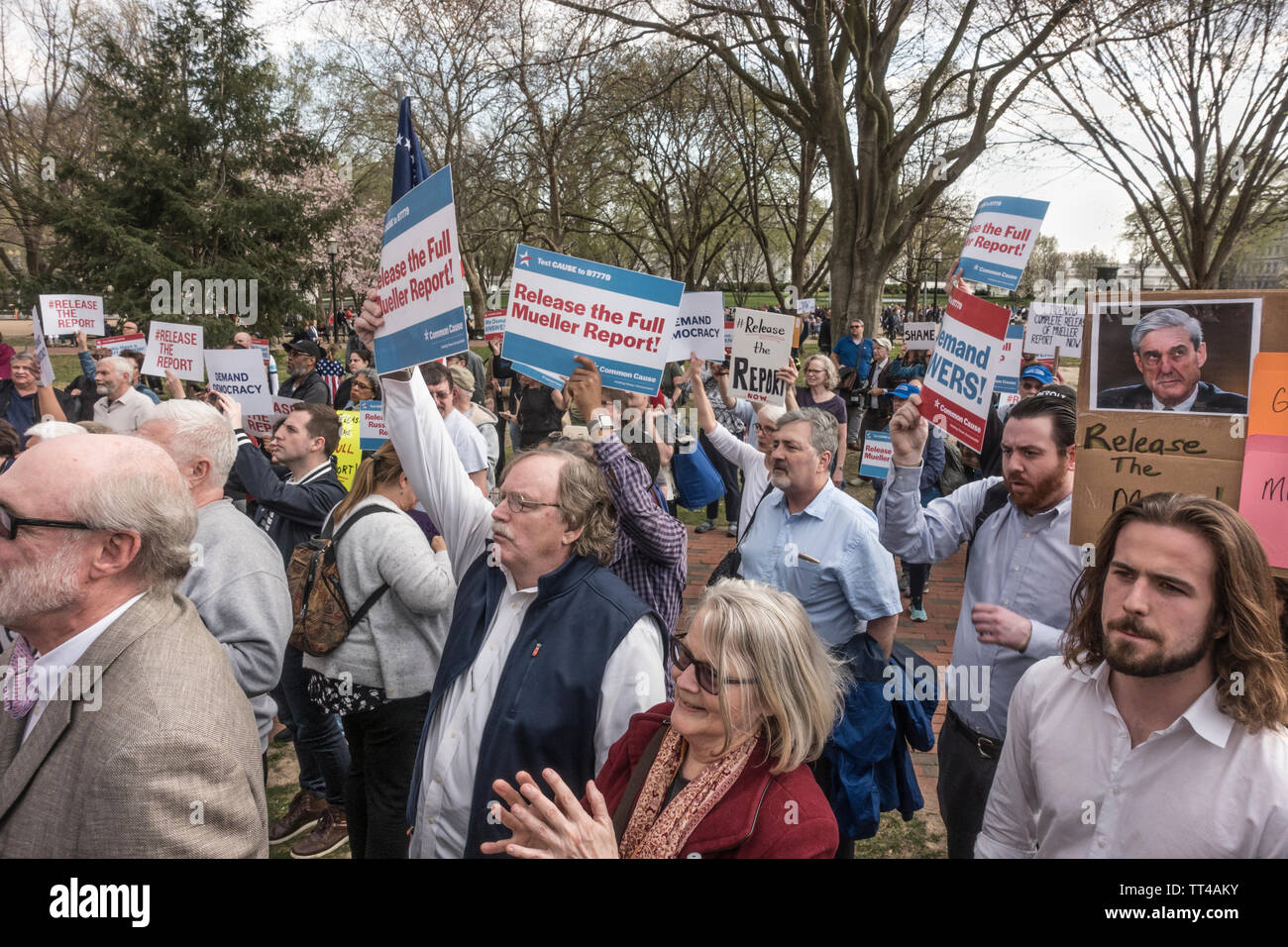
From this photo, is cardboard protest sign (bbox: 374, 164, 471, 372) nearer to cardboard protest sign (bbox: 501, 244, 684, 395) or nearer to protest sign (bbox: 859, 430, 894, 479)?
cardboard protest sign (bbox: 501, 244, 684, 395)

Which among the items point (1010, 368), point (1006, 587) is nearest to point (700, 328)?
point (1010, 368)

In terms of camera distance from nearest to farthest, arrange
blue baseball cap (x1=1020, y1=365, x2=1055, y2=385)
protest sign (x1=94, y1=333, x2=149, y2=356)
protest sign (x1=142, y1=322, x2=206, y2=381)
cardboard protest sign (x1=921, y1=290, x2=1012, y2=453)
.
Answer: cardboard protest sign (x1=921, y1=290, x2=1012, y2=453) → blue baseball cap (x1=1020, y1=365, x2=1055, y2=385) → protest sign (x1=142, y1=322, x2=206, y2=381) → protest sign (x1=94, y1=333, x2=149, y2=356)

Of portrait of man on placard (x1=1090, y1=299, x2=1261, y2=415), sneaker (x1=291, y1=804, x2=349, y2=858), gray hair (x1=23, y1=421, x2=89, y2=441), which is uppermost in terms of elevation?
portrait of man on placard (x1=1090, y1=299, x2=1261, y2=415)

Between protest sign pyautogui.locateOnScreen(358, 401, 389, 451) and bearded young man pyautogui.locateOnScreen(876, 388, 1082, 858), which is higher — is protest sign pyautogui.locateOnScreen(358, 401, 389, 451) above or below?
above

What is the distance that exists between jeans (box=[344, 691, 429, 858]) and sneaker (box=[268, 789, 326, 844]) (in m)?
1.02

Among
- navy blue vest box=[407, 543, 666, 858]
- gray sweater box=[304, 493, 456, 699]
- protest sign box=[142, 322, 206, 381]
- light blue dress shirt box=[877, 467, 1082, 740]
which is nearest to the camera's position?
navy blue vest box=[407, 543, 666, 858]

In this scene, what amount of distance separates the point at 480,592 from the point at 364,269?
42.5 meters

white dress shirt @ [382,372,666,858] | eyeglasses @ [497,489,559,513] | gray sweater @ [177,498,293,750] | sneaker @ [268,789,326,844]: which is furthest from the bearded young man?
sneaker @ [268,789,326,844]

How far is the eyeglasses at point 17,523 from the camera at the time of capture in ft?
6.29

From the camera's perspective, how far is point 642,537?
2.91 m

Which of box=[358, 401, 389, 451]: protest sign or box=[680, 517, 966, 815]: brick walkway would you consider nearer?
box=[680, 517, 966, 815]: brick walkway

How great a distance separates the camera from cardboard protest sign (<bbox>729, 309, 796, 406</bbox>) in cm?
697

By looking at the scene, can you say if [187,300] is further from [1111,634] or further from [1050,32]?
[1111,634]

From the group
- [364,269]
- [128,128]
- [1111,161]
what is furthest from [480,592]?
[364,269]
